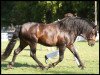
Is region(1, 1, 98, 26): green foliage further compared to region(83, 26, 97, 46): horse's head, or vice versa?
region(1, 1, 98, 26): green foliage

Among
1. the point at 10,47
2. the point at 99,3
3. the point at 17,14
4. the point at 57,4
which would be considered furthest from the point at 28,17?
the point at 10,47

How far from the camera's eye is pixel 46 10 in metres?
44.9

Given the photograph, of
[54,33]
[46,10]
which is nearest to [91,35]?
[54,33]

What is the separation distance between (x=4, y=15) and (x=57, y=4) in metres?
17.4

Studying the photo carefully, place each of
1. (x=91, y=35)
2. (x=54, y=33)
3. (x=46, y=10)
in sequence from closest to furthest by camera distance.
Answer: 1. (x=54, y=33)
2. (x=91, y=35)
3. (x=46, y=10)

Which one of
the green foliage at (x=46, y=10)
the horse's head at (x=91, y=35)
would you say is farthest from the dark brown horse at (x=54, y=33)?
the green foliage at (x=46, y=10)

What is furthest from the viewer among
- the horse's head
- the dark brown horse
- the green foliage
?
the green foliage

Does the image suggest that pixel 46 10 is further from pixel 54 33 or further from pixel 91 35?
pixel 54 33

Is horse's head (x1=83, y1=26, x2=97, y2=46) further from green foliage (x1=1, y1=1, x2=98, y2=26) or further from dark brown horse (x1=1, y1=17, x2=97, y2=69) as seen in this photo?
green foliage (x1=1, y1=1, x2=98, y2=26)

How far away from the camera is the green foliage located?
41.4 metres

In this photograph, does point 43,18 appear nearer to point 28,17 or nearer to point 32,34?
point 28,17

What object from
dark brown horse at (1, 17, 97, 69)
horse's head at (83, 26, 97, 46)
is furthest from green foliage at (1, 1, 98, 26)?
dark brown horse at (1, 17, 97, 69)

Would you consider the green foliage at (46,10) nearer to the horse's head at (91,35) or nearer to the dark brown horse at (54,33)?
the horse's head at (91,35)

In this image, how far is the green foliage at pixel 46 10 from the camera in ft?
136
